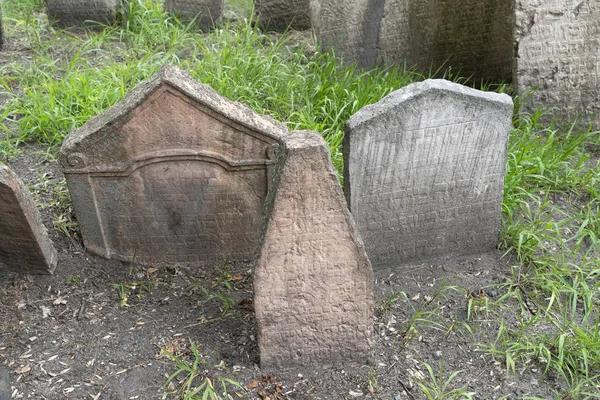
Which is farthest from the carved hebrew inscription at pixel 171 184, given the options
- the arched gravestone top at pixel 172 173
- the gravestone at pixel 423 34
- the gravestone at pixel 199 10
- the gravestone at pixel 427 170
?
the gravestone at pixel 199 10

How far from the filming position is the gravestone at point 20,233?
304 cm

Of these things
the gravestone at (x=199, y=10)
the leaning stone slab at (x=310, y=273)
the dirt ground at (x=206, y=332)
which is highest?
the gravestone at (x=199, y=10)

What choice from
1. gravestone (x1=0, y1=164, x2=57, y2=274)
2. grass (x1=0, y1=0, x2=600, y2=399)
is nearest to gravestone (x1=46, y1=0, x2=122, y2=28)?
grass (x1=0, y1=0, x2=600, y2=399)

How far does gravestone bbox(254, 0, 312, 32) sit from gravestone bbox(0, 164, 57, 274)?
10.7 feet

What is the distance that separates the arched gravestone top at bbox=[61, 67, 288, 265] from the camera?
3.19m

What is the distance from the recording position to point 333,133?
14.0 ft

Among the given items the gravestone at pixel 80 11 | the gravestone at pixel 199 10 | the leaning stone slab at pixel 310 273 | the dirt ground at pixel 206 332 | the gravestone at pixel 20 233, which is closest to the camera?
the leaning stone slab at pixel 310 273

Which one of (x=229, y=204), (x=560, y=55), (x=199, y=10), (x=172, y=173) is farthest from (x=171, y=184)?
(x=199, y=10)

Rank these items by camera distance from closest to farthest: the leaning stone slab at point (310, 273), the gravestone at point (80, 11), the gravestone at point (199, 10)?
the leaning stone slab at point (310, 273)
the gravestone at point (80, 11)
the gravestone at point (199, 10)

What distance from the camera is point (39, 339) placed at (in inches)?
121

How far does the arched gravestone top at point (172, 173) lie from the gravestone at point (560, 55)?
1956mm

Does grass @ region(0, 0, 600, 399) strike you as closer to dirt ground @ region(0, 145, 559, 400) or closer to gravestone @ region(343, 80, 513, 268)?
dirt ground @ region(0, 145, 559, 400)

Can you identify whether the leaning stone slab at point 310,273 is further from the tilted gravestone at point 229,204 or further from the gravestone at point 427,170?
the gravestone at point 427,170

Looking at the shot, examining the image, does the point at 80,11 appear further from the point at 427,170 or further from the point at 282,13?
the point at 427,170
